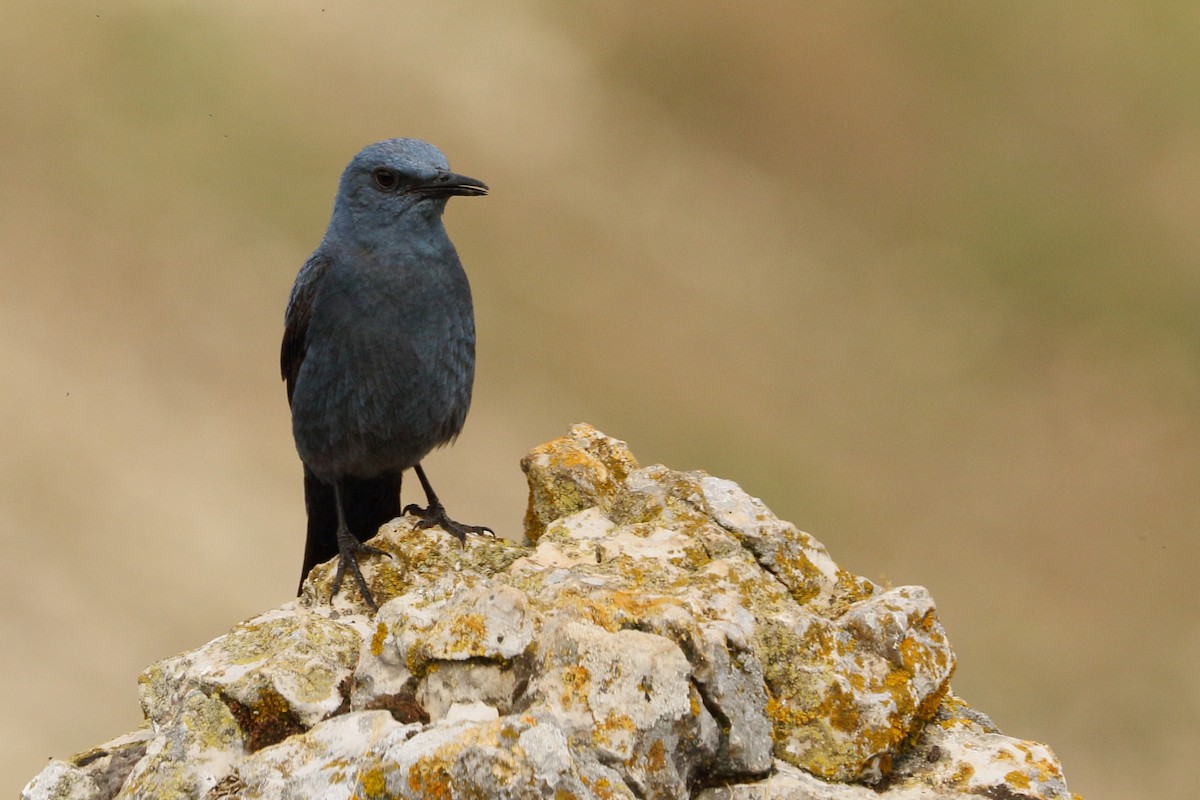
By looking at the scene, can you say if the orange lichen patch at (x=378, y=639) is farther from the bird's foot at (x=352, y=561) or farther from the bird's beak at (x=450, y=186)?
the bird's beak at (x=450, y=186)

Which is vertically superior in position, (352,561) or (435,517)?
(435,517)

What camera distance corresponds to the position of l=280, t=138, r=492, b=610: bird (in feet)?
22.0

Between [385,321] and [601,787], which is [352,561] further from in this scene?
[601,787]

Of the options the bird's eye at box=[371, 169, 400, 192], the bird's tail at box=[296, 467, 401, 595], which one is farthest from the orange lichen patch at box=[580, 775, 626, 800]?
the bird's eye at box=[371, 169, 400, 192]

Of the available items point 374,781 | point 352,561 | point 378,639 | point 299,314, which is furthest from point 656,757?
point 299,314

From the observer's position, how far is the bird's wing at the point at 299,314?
22.7 feet

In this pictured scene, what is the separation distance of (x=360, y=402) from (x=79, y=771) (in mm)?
2498

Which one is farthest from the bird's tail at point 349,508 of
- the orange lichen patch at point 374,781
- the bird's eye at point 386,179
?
the orange lichen patch at point 374,781

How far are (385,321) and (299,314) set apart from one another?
70 cm

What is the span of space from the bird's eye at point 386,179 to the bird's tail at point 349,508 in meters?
1.96

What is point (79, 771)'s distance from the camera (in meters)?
5.23

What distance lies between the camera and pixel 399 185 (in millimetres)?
6758

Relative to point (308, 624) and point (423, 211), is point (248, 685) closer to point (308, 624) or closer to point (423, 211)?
point (308, 624)

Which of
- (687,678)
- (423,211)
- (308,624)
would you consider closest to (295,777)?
(308,624)
